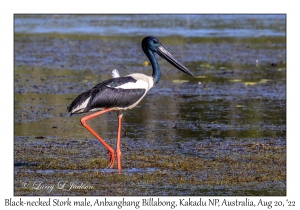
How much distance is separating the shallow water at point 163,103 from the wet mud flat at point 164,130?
0.6 inches

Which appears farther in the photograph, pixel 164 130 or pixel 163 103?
pixel 163 103

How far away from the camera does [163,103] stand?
38.6 feet

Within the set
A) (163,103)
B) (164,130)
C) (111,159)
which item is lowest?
(111,159)

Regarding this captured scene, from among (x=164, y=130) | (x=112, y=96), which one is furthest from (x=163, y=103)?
(x=112, y=96)

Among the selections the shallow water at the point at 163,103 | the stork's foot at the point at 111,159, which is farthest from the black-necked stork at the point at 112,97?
the shallow water at the point at 163,103

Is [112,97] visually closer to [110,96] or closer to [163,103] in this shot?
[110,96]

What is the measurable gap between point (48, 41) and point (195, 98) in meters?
9.97

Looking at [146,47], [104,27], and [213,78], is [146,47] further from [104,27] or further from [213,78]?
[104,27]

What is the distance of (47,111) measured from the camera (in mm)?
10977

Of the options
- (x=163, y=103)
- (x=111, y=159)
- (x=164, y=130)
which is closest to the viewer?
(x=111, y=159)

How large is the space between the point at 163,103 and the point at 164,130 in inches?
85.5

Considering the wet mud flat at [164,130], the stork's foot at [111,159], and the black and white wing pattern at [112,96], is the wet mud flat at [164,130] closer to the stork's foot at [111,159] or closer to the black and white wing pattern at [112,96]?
the stork's foot at [111,159]

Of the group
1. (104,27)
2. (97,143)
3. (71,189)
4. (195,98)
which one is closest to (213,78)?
(195,98)

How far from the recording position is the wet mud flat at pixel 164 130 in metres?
6.88
